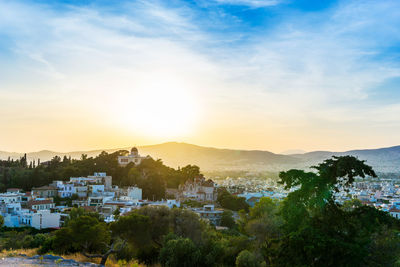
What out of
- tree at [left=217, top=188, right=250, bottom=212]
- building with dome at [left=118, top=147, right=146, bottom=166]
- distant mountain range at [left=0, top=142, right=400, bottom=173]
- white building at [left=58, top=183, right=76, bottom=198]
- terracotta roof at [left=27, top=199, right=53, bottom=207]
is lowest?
tree at [left=217, top=188, right=250, bottom=212]

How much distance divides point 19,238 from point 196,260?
14.0m

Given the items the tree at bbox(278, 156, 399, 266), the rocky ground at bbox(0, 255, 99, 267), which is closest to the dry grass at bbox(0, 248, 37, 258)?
the rocky ground at bbox(0, 255, 99, 267)

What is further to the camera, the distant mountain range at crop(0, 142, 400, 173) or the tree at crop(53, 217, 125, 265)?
the distant mountain range at crop(0, 142, 400, 173)

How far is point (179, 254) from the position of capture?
14039mm

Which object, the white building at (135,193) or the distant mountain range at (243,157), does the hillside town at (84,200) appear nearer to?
the white building at (135,193)

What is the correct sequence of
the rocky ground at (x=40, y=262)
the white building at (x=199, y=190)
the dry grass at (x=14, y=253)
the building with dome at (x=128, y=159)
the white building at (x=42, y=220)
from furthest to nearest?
the building with dome at (x=128, y=159), the white building at (x=199, y=190), the white building at (x=42, y=220), the dry grass at (x=14, y=253), the rocky ground at (x=40, y=262)

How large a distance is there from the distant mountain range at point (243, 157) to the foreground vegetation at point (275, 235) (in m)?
132

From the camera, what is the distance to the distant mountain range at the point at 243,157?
496 ft

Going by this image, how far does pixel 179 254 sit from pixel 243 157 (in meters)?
176

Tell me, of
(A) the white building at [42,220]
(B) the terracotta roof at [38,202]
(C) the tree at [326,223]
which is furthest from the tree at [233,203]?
(C) the tree at [326,223]

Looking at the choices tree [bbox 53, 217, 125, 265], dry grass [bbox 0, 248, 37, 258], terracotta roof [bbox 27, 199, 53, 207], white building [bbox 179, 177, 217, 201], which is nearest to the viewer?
dry grass [bbox 0, 248, 37, 258]

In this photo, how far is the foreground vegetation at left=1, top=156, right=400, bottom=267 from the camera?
841 cm

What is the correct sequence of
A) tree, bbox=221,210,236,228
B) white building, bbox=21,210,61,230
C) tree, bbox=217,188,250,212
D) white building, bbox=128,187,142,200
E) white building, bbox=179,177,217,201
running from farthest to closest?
white building, bbox=179,177,217,201 → tree, bbox=217,188,250,212 → white building, bbox=128,187,142,200 → tree, bbox=221,210,236,228 → white building, bbox=21,210,61,230

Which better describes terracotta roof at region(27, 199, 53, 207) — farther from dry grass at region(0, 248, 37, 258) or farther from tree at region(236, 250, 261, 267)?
tree at region(236, 250, 261, 267)
